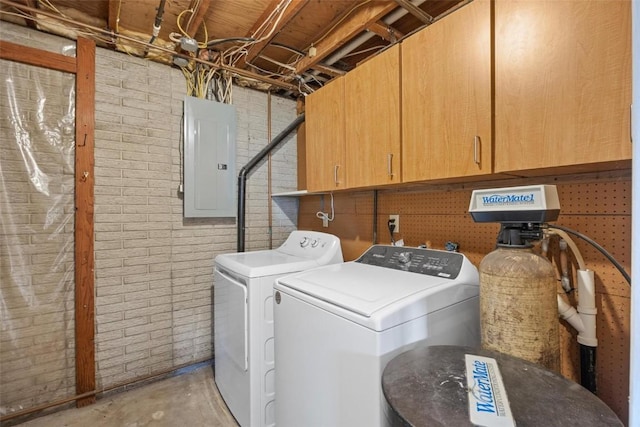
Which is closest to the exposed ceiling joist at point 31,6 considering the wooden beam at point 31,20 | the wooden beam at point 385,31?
the wooden beam at point 31,20

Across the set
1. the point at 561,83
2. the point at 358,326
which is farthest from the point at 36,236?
the point at 561,83

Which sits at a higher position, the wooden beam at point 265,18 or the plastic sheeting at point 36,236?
the wooden beam at point 265,18

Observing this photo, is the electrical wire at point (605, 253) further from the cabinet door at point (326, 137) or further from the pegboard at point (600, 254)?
the cabinet door at point (326, 137)

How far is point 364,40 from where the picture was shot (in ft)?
7.21

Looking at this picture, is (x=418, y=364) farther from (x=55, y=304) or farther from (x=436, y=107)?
(x=55, y=304)

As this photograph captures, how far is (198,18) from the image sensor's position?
200 centimetres

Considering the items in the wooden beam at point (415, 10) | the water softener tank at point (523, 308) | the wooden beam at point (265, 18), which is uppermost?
the wooden beam at point (265, 18)

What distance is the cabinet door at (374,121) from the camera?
162 centimetres

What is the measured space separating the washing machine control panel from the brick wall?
150 cm

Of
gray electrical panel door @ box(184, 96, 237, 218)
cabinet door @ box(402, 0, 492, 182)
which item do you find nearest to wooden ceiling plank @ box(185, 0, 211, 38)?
gray electrical panel door @ box(184, 96, 237, 218)

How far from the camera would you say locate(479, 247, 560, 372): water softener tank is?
1042 millimetres

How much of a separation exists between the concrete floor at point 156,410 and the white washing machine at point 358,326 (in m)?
0.82

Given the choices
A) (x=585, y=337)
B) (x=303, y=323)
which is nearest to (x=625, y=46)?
(x=585, y=337)

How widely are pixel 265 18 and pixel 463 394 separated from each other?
7.70 feet
